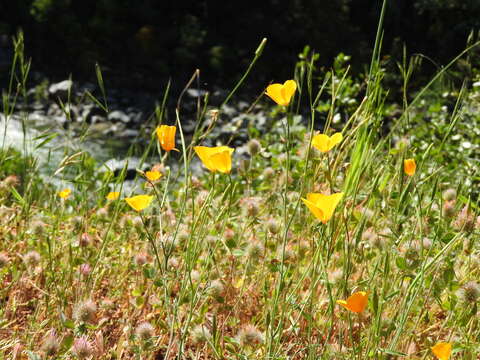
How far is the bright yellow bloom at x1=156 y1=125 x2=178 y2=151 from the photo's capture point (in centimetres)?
96

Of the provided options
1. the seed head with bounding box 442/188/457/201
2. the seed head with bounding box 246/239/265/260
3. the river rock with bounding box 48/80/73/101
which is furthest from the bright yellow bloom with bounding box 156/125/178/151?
the river rock with bounding box 48/80/73/101

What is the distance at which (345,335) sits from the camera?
1.29 metres

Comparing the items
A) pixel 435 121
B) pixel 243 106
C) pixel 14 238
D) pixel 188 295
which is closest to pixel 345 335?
pixel 188 295

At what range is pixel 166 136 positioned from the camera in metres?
0.97

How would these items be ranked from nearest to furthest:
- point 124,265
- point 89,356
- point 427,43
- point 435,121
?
point 89,356 → point 124,265 → point 435,121 → point 427,43

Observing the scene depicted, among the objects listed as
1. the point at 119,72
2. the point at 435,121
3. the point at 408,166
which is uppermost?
the point at 408,166

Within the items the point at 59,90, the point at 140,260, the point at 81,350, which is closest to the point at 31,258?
the point at 140,260

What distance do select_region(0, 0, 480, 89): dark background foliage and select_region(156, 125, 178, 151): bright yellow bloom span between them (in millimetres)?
8814

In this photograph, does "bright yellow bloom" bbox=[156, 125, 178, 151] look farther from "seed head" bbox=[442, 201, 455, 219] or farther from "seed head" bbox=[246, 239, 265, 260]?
A: "seed head" bbox=[442, 201, 455, 219]

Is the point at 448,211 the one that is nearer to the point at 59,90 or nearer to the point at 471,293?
the point at 471,293

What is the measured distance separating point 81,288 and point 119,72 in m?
9.16

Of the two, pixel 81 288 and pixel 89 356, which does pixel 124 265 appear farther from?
pixel 89 356

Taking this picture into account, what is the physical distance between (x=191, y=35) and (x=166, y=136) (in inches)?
377

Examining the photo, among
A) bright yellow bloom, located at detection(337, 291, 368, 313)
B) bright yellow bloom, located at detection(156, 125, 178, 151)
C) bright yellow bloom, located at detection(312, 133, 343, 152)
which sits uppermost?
bright yellow bloom, located at detection(312, 133, 343, 152)
